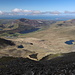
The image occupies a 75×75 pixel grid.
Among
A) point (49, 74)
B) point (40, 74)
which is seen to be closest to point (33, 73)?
point (40, 74)

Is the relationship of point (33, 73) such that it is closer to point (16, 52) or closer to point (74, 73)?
point (74, 73)

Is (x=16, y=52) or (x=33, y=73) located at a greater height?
(x=33, y=73)

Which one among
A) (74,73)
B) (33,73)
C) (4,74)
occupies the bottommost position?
(4,74)

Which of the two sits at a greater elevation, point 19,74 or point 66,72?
point 66,72

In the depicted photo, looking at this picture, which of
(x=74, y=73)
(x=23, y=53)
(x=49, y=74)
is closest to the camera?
(x=74, y=73)

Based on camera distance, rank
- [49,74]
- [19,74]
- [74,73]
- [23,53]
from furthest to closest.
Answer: [23,53], [19,74], [49,74], [74,73]

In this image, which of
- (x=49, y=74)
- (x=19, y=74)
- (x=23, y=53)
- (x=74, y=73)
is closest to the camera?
(x=74, y=73)

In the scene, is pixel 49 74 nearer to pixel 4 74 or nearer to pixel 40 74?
pixel 40 74

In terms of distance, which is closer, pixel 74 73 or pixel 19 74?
pixel 74 73

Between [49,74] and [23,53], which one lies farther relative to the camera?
[23,53]

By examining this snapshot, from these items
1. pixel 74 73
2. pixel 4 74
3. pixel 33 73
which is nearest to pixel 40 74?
Answer: pixel 33 73
